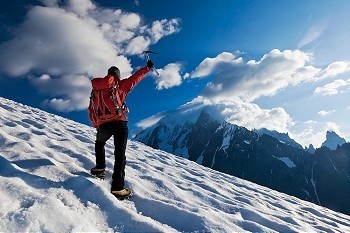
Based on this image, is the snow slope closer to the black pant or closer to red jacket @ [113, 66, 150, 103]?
the black pant

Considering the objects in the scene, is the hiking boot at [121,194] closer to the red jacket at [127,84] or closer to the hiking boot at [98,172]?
the hiking boot at [98,172]

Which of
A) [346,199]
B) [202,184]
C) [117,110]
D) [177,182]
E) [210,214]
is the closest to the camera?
[210,214]

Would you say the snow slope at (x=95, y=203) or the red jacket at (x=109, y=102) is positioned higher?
the red jacket at (x=109, y=102)

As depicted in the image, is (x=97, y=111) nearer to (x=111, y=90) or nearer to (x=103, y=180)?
(x=111, y=90)

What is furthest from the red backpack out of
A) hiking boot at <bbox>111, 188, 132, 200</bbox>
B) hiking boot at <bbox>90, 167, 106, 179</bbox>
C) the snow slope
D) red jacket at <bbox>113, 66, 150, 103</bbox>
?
hiking boot at <bbox>111, 188, 132, 200</bbox>

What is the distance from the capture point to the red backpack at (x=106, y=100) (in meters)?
6.94

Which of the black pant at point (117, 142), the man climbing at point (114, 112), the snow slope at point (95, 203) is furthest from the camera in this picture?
the man climbing at point (114, 112)

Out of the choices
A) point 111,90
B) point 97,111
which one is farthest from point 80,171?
point 111,90

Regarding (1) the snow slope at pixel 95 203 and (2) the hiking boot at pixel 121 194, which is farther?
(2) the hiking boot at pixel 121 194

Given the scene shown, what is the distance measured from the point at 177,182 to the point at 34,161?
3866mm

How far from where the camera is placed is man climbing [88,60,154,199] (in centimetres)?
691

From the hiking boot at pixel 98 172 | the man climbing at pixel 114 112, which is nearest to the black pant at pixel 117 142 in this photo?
the man climbing at pixel 114 112

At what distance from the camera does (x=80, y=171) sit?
7.50 m

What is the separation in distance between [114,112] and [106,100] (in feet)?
0.99
